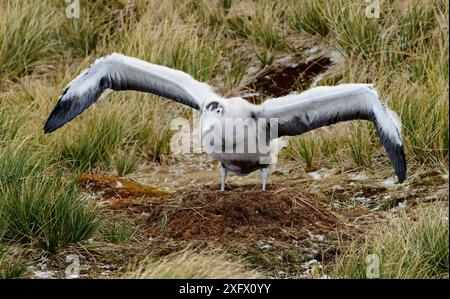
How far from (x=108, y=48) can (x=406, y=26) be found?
107 inches

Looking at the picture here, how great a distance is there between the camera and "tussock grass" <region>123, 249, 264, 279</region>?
6336 millimetres

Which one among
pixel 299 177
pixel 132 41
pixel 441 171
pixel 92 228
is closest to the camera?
pixel 92 228

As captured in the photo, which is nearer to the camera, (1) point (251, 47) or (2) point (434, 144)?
(2) point (434, 144)

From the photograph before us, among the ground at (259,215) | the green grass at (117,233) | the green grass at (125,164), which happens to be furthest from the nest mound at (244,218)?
the green grass at (125,164)

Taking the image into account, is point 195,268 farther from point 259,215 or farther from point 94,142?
point 94,142

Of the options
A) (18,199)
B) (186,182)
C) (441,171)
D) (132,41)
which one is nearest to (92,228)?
(18,199)

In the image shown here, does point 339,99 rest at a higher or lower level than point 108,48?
lower

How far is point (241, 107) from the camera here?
757 cm

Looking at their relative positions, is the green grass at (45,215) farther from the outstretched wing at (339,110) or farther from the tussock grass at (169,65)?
the outstretched wing at (339,110)

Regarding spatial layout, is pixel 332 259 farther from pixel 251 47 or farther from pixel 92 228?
pixel 251 47

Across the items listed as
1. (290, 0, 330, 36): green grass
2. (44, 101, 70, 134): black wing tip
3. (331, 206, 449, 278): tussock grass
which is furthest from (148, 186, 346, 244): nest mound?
(290, 0, 330, 36): green grass

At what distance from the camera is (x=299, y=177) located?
363 inches

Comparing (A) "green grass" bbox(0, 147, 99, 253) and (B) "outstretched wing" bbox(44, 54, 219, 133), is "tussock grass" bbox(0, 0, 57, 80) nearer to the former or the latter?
(B) "outstretched wing" bbox(44, 54, 219, 133)

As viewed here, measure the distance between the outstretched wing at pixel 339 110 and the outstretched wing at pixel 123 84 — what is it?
56 centimetres
